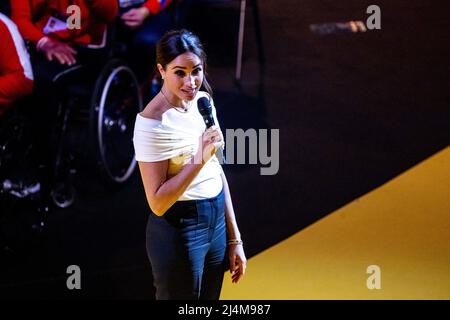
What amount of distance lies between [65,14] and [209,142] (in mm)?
1562

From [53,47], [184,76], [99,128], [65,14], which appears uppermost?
[65,14]

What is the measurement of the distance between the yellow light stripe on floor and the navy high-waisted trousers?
102cm

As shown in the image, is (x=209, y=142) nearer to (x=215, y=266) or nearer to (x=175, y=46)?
(x=175, y=46)

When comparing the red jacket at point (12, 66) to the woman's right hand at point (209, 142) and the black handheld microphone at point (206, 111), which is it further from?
the woman's right hand at point (209, 142)

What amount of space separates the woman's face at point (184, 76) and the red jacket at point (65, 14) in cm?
135

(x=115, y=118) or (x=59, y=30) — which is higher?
(x=59, y=30)

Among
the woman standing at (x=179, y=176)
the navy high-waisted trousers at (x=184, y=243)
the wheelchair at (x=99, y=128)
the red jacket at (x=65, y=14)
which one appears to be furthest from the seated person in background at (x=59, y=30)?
the navy high-waisted trousers at (x=184, y=243)

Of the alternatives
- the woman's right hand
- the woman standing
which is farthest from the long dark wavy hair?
the woman's right hand

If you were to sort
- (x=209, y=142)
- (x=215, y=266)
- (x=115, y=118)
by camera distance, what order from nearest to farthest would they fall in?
(x=209, y=142), (x=215, y=266), (x=115, y=118)

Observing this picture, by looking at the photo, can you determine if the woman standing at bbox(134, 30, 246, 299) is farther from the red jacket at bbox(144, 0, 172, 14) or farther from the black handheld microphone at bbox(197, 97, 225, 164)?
the red jacket at bbox(144, 0, 172, 14)

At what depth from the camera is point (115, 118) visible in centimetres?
296

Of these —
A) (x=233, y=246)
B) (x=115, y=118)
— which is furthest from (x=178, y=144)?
(x=115, y=118)
